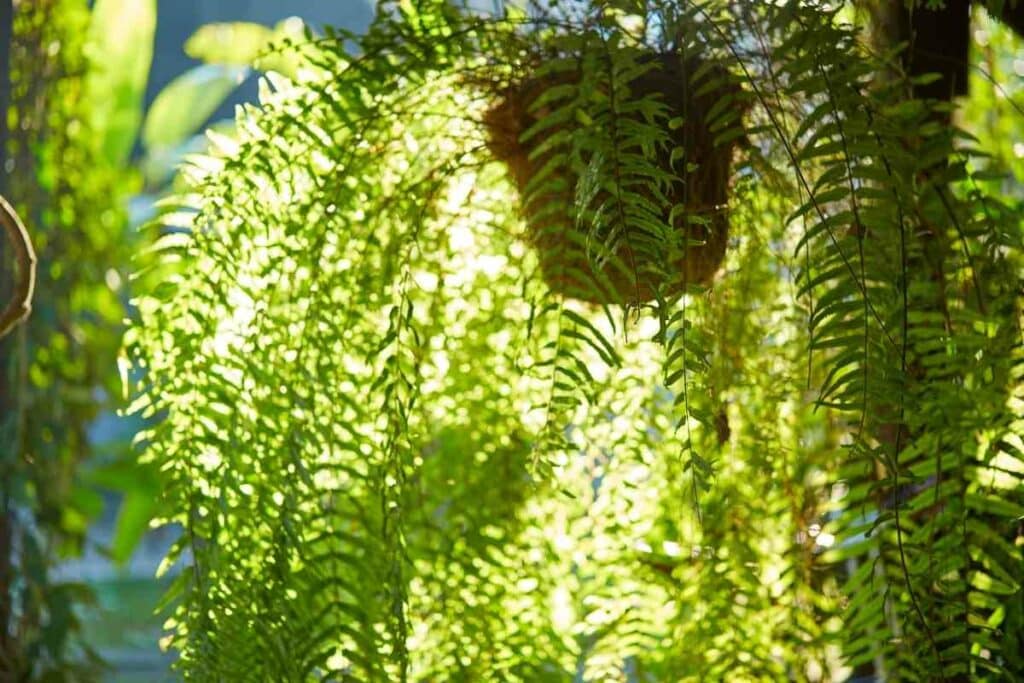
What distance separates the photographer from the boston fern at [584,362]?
0.95m

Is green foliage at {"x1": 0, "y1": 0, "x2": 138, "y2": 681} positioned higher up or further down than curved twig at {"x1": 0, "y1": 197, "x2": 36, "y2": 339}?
higher up

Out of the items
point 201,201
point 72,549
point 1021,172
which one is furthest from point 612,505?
point 72,549

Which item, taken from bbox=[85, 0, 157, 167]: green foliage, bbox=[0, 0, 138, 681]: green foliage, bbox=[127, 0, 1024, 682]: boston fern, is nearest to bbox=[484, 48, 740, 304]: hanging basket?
bbox=[127, 0, 1024, 682]: boston fern

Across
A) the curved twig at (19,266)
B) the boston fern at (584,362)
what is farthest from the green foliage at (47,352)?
the curved twig at (19,266)

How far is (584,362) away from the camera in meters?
1.19

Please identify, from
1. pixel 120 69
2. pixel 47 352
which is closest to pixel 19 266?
pixel 47 352

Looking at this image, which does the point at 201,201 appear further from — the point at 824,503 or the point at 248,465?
the point at 824,503

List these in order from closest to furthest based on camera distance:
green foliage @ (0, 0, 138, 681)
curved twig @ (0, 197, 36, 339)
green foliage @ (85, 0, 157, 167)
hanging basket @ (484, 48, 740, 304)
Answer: curved twig @ (0, 197, 36, 339) < hanging basket @ (484, 48, 740, 304) < green foliage @ (0, 0, 138, 681) < green foliage @ (85, 0, 157, 167)

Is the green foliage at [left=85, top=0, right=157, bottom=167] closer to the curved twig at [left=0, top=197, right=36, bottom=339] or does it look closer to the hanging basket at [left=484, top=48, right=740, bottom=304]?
the hanging basket at [left=484, top=48, right=740, bottom=304]

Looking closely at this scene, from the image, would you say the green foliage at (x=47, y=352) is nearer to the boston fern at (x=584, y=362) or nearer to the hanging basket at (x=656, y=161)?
the boston fern at (x=584, y=362)

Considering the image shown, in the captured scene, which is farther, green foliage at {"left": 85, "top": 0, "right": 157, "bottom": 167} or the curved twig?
green foliage at {"left": 85, "top": 0, "right": 157, "bottom": 167}

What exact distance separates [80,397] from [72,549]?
375 mm

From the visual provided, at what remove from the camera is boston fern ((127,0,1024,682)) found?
945 millimetres

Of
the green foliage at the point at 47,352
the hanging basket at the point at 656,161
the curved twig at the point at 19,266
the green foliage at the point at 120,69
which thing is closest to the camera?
the curved twig at the point at 19,266
